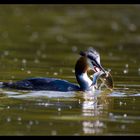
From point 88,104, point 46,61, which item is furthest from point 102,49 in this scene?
point 88,104

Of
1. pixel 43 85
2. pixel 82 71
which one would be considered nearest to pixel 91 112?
pixel 43 85

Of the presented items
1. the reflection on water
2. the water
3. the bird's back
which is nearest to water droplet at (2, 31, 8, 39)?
the water

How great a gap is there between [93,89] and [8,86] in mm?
1612

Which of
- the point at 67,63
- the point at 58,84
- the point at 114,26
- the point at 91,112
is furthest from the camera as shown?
the point at 114,26

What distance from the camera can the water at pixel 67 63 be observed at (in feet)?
45.2

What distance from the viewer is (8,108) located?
14828 mm

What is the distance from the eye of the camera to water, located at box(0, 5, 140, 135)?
1379 cm

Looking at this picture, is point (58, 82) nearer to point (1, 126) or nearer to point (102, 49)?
point (1, 126)

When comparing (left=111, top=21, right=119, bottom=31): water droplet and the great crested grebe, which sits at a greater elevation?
(left=111, top=21, right=119, bottom=31): water droplet

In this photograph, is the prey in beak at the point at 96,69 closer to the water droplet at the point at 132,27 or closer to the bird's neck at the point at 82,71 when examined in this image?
the bird's neck at the point at 82,71

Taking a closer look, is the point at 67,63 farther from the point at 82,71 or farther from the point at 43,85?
the point at 43,85

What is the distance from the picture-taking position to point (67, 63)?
21.8 m

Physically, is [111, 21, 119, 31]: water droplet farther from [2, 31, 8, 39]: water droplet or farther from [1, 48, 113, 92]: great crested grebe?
[1, 48, 113, 92]: great crested grebe

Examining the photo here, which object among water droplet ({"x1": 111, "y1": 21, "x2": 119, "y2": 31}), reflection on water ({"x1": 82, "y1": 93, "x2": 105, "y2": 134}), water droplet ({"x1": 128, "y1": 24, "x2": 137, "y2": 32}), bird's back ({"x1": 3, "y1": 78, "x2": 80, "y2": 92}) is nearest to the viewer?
reflection on water ({"x1": 82, "y1": 93, "x2": 105, "y2": 134})
